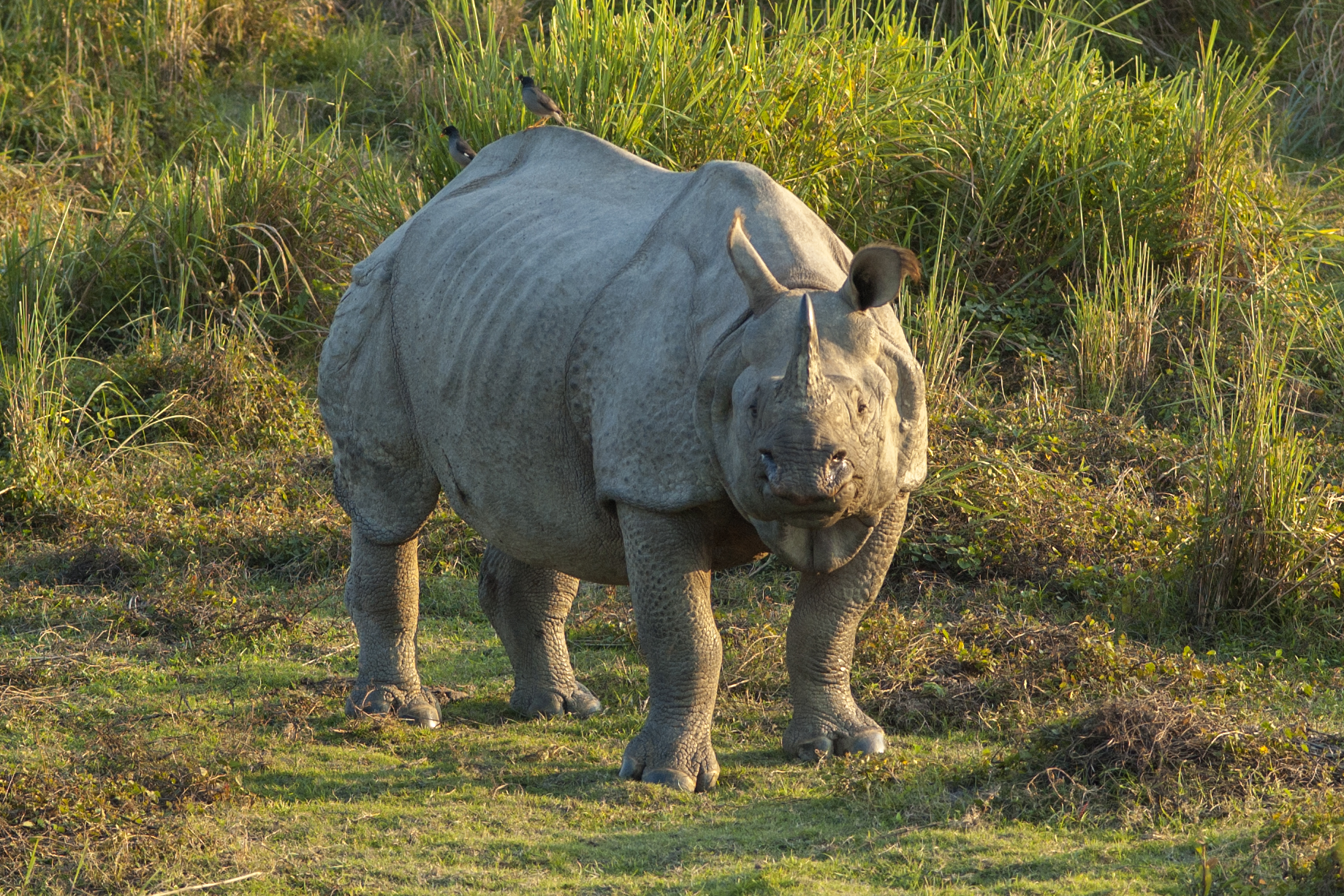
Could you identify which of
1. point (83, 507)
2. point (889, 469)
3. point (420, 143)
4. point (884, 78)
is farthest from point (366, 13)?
point (889, 469)

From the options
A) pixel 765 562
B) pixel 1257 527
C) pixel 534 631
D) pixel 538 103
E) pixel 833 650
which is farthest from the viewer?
pixel 538 103

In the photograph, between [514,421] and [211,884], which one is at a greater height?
[514,421]

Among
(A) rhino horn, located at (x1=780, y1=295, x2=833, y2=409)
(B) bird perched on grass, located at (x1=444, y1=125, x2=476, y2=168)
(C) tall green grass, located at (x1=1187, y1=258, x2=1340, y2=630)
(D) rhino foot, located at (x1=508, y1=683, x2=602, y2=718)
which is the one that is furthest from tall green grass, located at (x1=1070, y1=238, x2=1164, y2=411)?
(A) rhino horn, located at (x1=780, y1=295, x2=833, y2=409)

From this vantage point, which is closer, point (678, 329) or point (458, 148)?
point (678, 329)

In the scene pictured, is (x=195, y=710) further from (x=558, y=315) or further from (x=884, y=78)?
(x=884, y=78)

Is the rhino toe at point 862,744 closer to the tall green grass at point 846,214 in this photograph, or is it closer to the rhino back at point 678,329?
the rhino back at point 678,329

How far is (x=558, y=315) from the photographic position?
15.9 feet

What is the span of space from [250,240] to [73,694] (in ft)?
11.9

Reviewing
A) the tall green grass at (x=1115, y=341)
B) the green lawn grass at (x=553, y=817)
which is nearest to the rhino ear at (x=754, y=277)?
the green lawn grass at (x=553, y=817)

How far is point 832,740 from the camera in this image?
4.97 meters

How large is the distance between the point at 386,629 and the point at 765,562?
197 centimetres

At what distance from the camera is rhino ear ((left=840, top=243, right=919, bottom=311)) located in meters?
4.14

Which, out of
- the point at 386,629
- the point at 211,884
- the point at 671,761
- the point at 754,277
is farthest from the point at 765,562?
the point at 211,884

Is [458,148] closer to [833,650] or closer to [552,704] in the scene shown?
[552,704]
